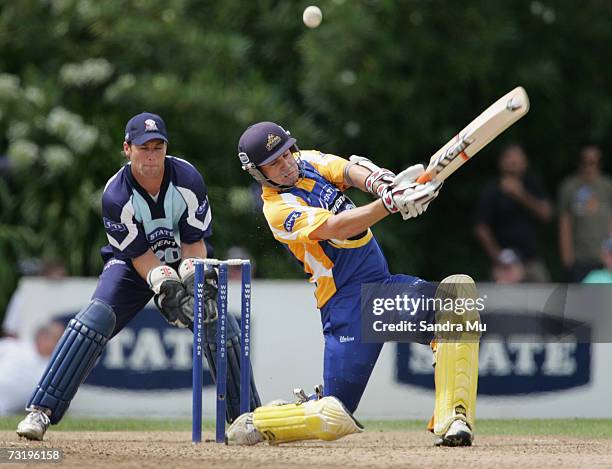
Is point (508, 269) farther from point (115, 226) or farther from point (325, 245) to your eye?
point (115, 226)

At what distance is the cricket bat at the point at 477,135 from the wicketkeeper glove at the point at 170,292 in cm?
163

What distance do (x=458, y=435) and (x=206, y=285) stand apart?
1.65 metres

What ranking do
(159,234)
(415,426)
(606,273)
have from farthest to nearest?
(606,273) < (415,426) < (159,234)

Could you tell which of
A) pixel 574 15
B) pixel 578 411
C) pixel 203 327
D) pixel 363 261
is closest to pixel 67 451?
pixel 203 327

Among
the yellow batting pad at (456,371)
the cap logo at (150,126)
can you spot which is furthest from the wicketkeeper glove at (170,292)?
the yellow batting pad at (456,371)

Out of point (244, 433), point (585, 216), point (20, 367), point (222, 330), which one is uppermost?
point (585, 216)

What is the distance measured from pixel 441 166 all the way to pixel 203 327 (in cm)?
164

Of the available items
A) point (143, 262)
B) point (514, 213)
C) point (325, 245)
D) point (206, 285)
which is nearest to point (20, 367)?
point (143, 262)

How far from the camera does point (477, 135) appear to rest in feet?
20.9

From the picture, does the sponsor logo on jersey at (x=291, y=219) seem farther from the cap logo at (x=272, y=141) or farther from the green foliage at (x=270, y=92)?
the green foliage at (x=270, y=92)

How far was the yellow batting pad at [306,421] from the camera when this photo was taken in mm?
6602

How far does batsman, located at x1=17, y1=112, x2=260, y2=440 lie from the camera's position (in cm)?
727

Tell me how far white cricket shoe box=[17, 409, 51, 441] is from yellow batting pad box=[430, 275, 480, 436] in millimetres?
2302

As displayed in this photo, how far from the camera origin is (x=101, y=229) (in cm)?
1295
